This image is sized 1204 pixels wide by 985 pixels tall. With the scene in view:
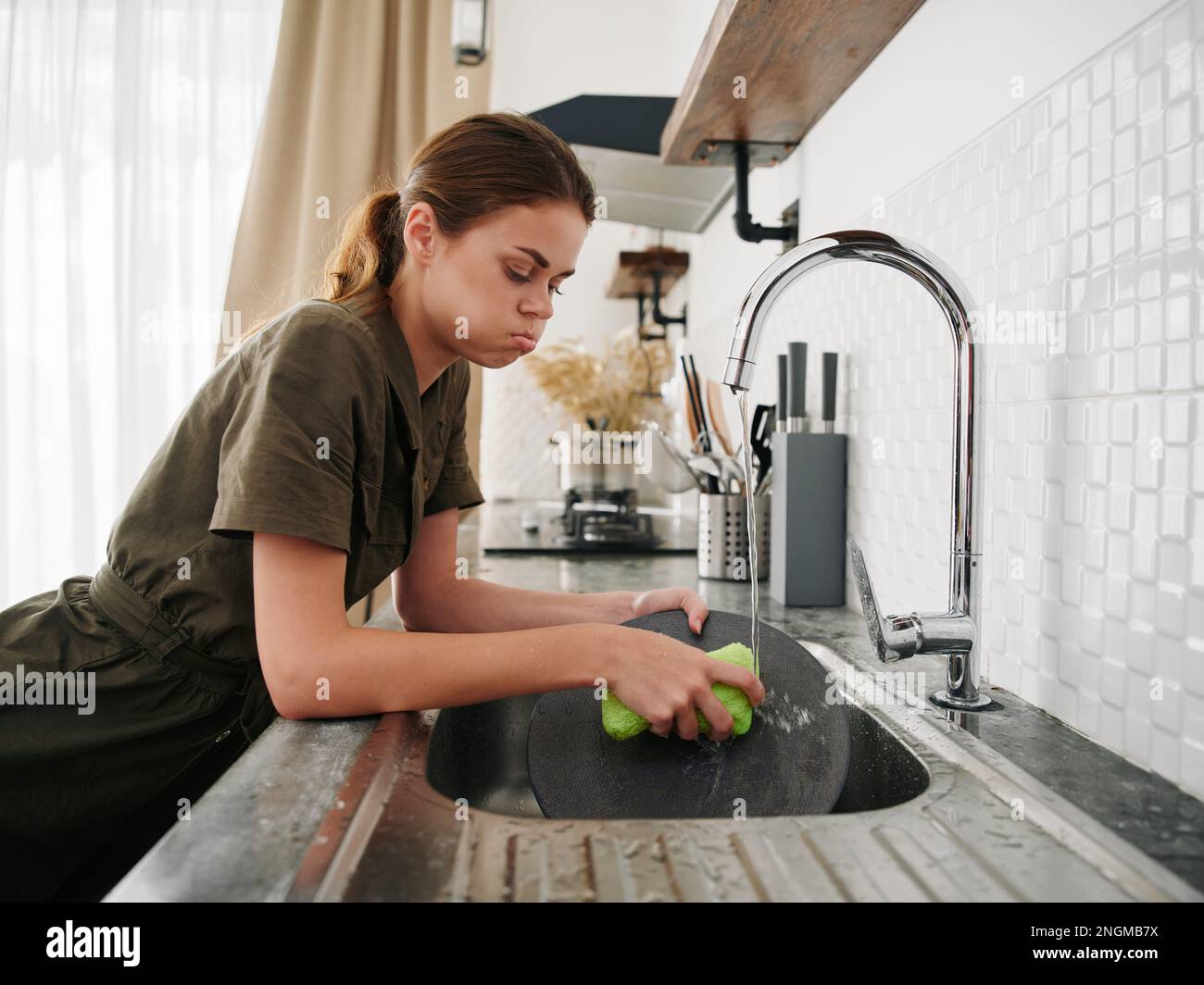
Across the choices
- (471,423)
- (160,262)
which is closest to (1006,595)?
(471,423)

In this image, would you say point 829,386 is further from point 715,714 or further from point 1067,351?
point 715,714

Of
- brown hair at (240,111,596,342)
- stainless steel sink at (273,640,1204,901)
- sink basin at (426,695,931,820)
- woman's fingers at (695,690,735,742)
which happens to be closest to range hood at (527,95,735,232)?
brown hair at (240,111,596,342)

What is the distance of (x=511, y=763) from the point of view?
2.99 feet

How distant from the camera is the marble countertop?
0.43 metres

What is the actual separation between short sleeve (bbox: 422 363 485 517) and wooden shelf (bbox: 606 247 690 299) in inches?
68.2

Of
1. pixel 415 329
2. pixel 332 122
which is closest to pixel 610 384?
pixel 332 122

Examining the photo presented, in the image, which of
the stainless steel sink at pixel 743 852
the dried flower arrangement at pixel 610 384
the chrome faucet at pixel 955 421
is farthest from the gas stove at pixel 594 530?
the stainless steel sink at pixel 743 852

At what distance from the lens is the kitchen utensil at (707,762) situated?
683 mm

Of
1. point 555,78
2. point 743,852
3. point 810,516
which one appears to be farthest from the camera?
point 555,78

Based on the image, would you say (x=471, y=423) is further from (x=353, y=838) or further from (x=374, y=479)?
(x=353, y=838)

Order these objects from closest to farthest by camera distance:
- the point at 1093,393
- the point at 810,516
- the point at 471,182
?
the point at 1093,393, the point at 471,182, the point at 810,516

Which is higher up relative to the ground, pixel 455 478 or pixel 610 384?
pixel 610 384

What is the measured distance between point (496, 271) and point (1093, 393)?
539mm

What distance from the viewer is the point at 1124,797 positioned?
55cm
